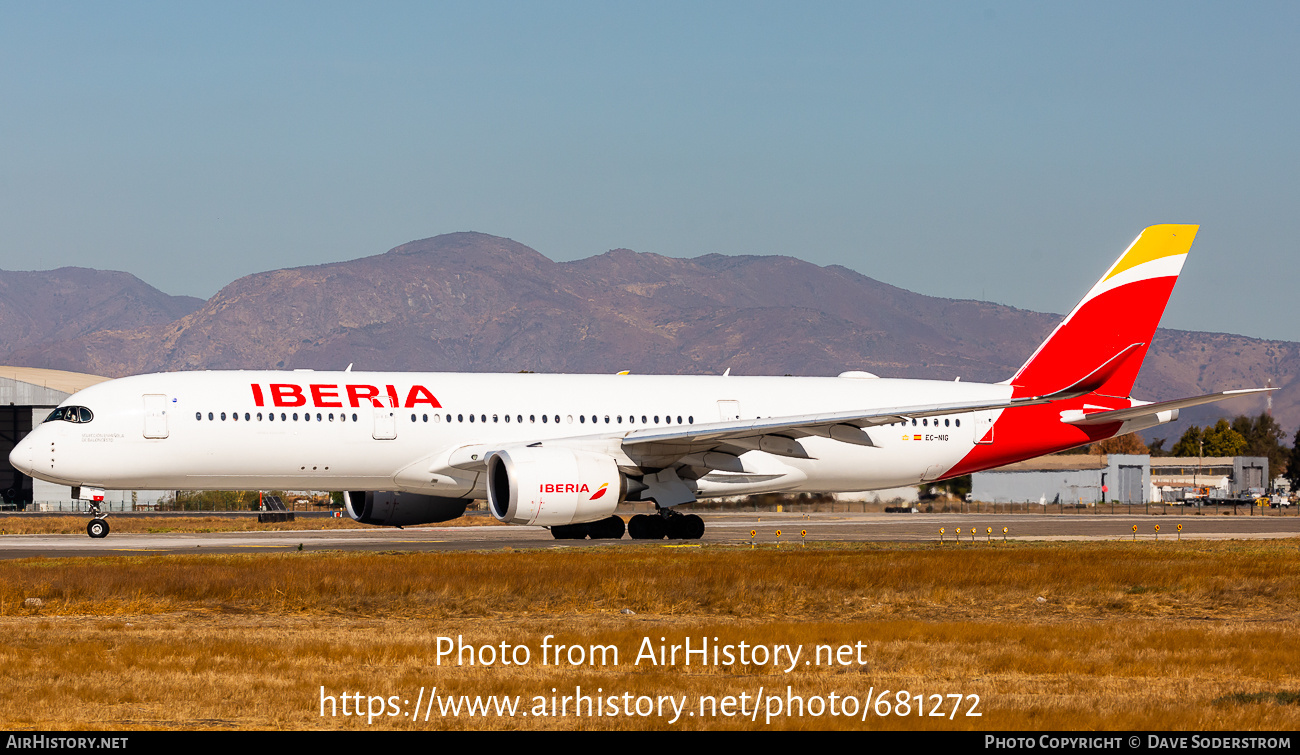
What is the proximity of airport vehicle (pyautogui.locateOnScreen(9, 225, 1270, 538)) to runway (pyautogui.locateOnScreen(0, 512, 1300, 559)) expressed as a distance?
132 cm

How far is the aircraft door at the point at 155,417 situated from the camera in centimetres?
3075

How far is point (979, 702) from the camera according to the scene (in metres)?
11.8

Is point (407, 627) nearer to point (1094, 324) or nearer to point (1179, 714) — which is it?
point (1179, 714)

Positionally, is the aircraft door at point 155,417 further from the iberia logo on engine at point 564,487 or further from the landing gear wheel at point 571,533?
the landing gear wheel at point 571,533

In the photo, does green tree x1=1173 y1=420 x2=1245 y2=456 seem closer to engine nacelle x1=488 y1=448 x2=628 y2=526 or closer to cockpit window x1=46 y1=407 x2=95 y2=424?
engine nacelle x1=488 y1=448 x2=628 y2=526

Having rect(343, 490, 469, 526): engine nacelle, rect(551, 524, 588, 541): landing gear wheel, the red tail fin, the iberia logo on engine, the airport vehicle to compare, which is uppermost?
the red tail fin

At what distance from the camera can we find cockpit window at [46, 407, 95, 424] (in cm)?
3109

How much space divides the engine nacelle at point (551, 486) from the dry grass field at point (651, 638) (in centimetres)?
252

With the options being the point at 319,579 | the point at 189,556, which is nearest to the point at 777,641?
the point at 319,579

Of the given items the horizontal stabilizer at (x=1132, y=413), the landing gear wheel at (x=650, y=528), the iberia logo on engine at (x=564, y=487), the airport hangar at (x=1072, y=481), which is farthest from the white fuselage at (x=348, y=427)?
the airport hangar at (x=1072, y=481)

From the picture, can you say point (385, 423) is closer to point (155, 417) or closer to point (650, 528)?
point (155, 417)

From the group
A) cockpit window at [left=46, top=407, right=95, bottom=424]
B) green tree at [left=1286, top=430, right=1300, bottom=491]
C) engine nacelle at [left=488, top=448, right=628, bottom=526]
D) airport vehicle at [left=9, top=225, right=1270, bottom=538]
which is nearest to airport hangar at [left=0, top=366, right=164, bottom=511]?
cockpit window at [left=46, top=407, right=95, bottom=424]

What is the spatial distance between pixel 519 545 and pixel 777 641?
1722 cm
